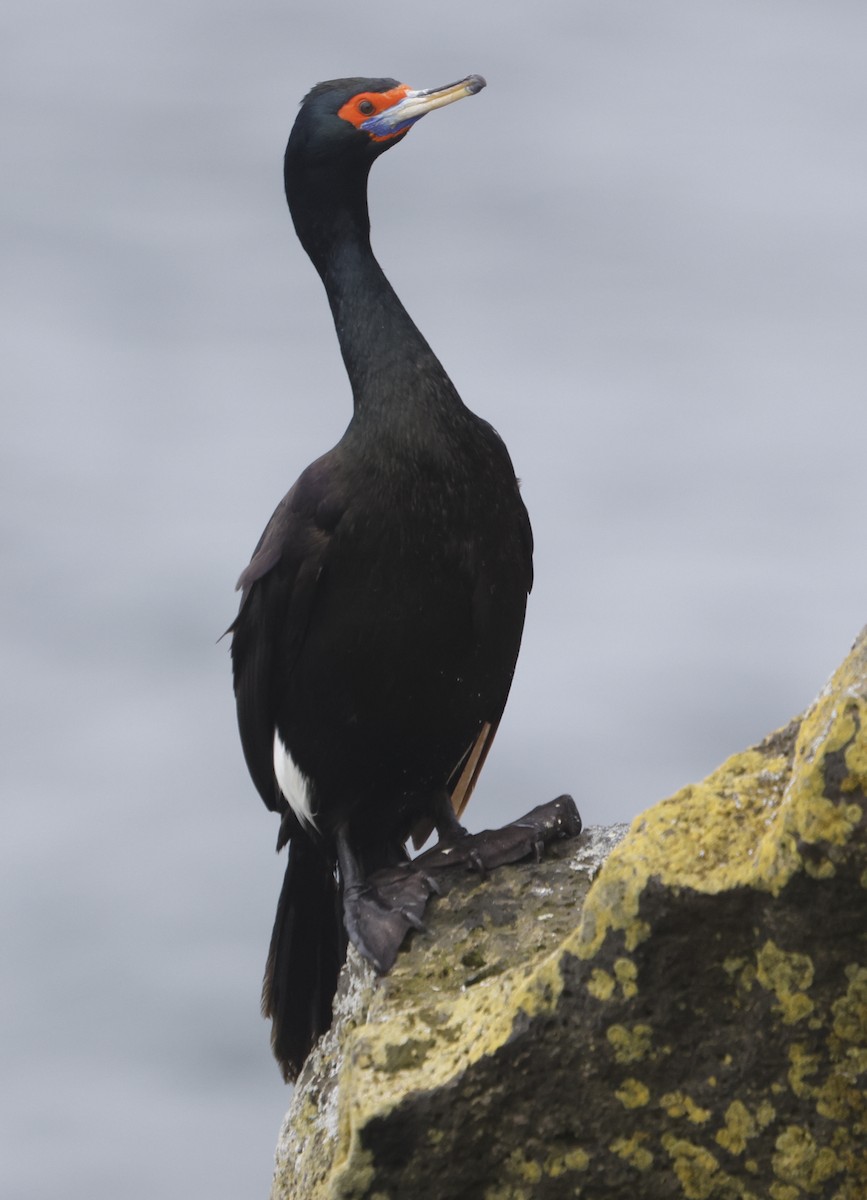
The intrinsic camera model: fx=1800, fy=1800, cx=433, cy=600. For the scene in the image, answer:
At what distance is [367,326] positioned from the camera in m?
4.95

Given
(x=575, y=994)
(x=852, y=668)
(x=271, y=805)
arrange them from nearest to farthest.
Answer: (x=852, y=668) < (x=575, y=994) < (x=271, y=805)

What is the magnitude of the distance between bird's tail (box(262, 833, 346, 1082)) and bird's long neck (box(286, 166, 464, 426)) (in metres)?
1.30

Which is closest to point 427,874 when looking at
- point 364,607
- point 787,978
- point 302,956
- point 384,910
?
point 384,910

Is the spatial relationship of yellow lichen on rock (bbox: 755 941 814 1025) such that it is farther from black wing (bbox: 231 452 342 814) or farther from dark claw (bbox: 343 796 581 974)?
black wing (bbox: 231 452 342 814)

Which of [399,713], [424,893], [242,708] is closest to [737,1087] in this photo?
[424,893]

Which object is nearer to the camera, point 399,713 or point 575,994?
point 575,994

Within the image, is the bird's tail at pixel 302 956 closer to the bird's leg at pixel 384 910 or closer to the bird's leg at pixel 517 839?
the bird's leg at pixel 384 910

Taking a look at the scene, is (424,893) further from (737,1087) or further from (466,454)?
(737,1087)

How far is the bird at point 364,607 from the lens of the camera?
15.1 ft

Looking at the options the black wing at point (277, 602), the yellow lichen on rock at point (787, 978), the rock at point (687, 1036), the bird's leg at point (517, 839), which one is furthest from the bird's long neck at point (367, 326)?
the yellow lichen on rock at point (787, 978)

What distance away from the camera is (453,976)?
3678 mm

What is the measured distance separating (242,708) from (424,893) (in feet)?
3.82

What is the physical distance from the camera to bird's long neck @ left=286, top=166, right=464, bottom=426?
187 inches

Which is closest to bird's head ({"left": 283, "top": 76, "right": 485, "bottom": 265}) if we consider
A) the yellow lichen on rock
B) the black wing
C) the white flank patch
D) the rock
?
the black wing
